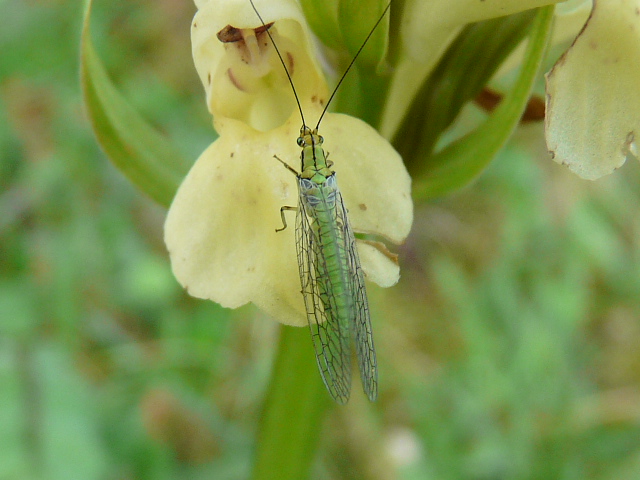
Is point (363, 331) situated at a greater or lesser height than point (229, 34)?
lesser

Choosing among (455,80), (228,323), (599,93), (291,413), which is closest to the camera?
(599,93)

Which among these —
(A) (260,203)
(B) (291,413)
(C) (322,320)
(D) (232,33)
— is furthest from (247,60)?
(B) (291,413)

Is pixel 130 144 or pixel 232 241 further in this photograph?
pixel 130 144

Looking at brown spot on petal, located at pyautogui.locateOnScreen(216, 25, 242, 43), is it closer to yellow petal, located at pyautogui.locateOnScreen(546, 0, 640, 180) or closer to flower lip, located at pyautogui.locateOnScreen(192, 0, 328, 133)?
flower lip, located at pyautogui.locateOnScreen(192, 0, 328, 133)

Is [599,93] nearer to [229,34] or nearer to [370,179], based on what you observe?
[370,179]

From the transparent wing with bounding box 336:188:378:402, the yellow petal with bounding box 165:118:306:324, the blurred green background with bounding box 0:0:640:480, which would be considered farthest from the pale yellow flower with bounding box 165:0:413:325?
the blurred green background with bounding box 0:0:640:480

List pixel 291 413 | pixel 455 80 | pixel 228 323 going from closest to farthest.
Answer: pixel 455 80
pixel 291 413
pixel 228 323

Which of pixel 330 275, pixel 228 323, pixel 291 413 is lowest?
pixel 228 323

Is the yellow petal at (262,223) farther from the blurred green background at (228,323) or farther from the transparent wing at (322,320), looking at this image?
the blurred green background at (228,323)
